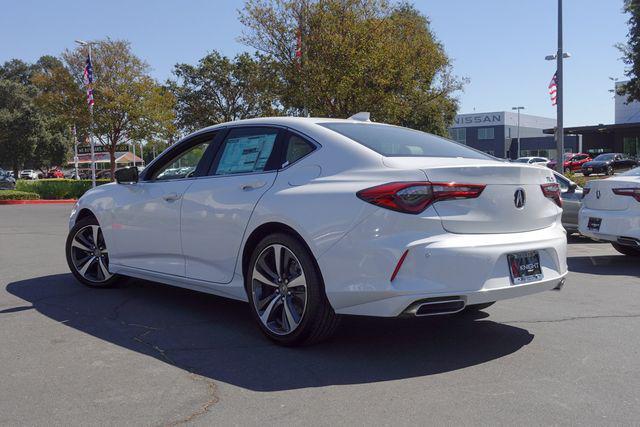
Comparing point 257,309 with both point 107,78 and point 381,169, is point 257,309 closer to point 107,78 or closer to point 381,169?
point 381,169

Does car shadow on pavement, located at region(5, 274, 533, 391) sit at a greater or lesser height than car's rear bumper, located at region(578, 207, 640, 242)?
lesser

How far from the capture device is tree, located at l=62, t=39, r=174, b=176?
3072 centimetres

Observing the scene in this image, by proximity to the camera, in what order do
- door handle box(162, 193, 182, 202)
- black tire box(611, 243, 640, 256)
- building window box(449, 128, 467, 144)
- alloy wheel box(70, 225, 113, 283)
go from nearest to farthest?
door handle box(162, 193, 182, 202) → alloy wheel box(70, 225, 113, 283) → black tire box(611, 243, 640, 256) → building window box(449, 128, 467, 144)

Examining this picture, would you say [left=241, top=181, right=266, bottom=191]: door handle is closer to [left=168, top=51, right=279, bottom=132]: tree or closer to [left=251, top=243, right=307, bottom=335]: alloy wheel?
[left=251, top=243, right=307, bottom=335]: alloy wheel

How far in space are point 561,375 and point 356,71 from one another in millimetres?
21063

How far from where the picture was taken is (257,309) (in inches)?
182

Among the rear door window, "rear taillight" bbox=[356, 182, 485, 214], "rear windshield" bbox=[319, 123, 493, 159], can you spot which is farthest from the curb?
"rear taillight" bbox=[356, 182, 485, 214]

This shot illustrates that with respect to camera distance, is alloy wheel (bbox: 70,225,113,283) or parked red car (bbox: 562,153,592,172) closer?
alloy wheel (bbox: 70,225,113,283)

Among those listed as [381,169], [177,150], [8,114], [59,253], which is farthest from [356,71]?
[8,114]

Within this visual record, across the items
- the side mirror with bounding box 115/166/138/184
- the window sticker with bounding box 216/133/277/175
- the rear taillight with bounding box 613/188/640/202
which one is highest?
the window sticker with bounding box 216/133/277/175

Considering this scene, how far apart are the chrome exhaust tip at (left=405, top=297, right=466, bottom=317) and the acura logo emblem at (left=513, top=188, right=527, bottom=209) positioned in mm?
855

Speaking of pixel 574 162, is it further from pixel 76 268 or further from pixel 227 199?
pixel 227 199

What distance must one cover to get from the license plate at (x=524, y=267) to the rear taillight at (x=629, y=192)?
4585mm

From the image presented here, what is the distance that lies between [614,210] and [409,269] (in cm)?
560
